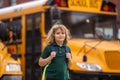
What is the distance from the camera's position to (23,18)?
1092 centimetres

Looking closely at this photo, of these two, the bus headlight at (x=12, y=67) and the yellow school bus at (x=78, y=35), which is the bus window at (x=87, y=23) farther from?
the bus headlight at (x=12, y=67)

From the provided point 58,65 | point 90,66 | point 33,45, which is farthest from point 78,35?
point 58,65

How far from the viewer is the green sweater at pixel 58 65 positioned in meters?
5.77

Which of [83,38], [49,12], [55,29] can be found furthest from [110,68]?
[55,29]

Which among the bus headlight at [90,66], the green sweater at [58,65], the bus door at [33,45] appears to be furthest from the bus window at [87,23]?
the green sweater at [58,65]

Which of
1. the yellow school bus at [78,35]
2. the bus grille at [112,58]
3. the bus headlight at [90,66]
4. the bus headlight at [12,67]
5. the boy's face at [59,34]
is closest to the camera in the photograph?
the boy's face at [59,34]

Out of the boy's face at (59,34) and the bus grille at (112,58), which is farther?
the bus grille at (112,58)

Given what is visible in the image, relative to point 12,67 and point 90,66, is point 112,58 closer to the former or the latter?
point 90,66

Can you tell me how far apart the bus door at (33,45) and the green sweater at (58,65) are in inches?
177

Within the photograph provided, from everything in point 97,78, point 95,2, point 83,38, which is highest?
point 95,2

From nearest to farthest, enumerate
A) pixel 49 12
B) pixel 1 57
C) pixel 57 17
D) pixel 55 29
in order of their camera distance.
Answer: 1. pixel 55 29
2. pixel 1 57
3. pixel 57 17
4. pixel 49 12

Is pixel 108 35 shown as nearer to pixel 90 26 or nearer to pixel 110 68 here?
pixel 90 26

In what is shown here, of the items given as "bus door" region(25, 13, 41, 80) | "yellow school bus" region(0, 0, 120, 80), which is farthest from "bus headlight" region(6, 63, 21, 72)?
"bus door" region(25, 13, 41, 80)

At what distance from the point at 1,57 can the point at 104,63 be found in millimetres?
2257
